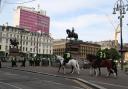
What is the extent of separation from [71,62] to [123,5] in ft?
48.3

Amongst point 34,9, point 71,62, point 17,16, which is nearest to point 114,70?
point 71,62

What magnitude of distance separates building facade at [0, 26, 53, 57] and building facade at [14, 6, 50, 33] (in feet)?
25.7

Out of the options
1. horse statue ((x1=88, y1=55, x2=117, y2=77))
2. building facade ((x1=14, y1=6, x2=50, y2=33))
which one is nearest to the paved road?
horse statue ((x1=88, y1=55, x2=117, y2=77))

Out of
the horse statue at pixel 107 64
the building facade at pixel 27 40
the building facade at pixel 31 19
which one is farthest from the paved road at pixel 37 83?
the building facade at pixel 31 19

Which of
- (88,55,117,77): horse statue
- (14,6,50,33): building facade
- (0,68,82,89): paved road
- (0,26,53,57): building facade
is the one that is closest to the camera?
(0,68,82,89): paved road

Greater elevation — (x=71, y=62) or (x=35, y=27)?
(x=35, y=27)

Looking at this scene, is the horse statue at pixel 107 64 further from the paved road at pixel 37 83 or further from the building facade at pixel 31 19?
the building facade at pixel 31 19

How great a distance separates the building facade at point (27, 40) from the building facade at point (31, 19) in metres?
7.82

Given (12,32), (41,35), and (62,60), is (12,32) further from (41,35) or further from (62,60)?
(62,60)

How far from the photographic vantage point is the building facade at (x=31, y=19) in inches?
7180

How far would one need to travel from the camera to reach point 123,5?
45.3 m

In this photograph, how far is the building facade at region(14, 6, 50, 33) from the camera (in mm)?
182375

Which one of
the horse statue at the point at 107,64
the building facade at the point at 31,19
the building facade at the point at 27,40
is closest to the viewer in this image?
the horse statue at the point at 107,64

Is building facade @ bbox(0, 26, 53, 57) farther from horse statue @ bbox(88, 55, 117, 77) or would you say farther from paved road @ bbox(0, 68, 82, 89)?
paved road @ bbox(0, 68, 82, 89)
